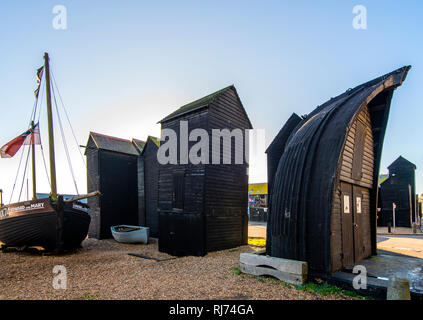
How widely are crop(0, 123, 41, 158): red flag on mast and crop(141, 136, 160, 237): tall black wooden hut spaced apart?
25.3ft

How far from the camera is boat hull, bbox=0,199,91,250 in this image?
13023mm

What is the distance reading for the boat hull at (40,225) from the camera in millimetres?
13023

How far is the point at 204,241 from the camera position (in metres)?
12.2

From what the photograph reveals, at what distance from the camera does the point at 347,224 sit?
25.5 ft

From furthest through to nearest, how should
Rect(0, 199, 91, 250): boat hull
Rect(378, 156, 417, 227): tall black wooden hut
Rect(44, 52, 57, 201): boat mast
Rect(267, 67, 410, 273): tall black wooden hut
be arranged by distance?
Rect(378, 156, 417, 227): tall black wooden hut → Rect(44, 52, 57, 201): boat mast → Rect(0, 199, 91, 250): boat hull → Rect(267, 67, 410, 273): tall black wooden hut

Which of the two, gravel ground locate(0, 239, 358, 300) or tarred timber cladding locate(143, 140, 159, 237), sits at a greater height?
tarred timber cladding locate(143, 140, 159, 237)

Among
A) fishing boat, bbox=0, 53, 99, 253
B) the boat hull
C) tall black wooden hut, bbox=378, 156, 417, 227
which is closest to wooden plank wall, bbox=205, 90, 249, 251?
fishing boat, bbox=0, 53, 99, 253

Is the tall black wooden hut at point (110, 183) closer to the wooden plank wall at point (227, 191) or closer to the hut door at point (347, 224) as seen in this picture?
the wooden plank wall at point (227, 191)

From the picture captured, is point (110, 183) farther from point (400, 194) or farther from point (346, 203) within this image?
point (400, 194)

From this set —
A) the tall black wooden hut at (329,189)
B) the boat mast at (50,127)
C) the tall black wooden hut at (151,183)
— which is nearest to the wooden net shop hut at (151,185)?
the tall black wooden hut at (151,183)

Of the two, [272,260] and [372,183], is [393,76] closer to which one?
[372,183]

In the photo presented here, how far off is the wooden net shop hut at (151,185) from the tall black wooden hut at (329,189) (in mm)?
12782
